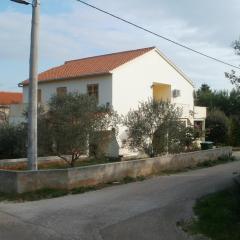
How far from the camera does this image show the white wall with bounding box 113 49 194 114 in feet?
96.1

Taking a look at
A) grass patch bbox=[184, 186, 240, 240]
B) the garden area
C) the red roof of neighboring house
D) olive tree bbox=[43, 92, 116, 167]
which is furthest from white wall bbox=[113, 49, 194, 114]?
the red roof of neighboring house

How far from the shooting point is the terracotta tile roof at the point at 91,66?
30.1 metres

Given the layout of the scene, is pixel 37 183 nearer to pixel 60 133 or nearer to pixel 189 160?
pixel 60 133

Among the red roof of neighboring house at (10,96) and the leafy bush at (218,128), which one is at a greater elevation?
the red roof of neighboring house at (10,96)

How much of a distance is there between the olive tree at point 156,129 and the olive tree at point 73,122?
4.33 meters

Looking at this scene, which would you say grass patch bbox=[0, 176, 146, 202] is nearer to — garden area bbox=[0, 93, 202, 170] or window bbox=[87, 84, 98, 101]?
garden area bbox=[0, 93, 202, 170]

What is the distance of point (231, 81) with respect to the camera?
14648 mm

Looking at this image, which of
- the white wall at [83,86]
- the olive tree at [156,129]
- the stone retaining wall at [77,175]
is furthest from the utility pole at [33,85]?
the white wall at [83,86]

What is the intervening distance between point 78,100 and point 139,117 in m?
5.29

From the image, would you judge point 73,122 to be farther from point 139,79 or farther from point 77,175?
point 139,79

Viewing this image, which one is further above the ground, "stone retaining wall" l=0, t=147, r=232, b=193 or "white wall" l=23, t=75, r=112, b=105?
"white wall" l=23, t=75, r=112, b=105

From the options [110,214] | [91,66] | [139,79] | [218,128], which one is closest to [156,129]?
[139,79]

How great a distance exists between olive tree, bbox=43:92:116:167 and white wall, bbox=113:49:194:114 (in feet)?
35.6

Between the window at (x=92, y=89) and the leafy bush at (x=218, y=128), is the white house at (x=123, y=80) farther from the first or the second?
the leafy bush at (x=218, y=128)
